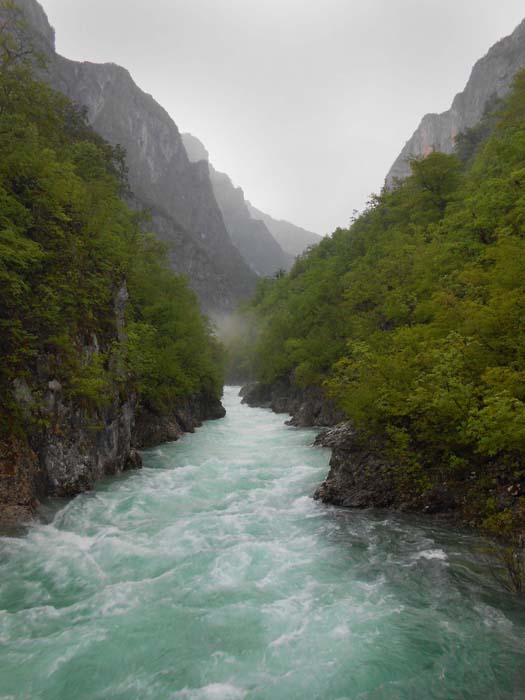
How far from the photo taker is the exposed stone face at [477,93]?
8672 centimetres

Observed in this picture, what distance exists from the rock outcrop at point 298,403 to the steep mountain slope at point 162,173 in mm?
Answer: 81342

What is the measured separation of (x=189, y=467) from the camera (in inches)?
731

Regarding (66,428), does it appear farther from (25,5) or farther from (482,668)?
(25,5)

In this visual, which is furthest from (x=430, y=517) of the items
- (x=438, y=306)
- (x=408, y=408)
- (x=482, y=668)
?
(x=438, y=306)

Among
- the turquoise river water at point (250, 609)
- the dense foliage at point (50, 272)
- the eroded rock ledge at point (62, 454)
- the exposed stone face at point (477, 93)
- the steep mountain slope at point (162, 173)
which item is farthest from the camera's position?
the steep mountain slope at point (162, 173)

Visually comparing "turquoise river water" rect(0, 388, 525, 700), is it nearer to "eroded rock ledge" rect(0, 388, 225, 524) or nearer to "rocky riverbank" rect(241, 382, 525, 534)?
"rocky riverbank" rect(241, 382, 525, 534)

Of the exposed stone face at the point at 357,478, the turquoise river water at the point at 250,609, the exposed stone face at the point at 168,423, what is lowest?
the exposed stone face at the point at 168,423

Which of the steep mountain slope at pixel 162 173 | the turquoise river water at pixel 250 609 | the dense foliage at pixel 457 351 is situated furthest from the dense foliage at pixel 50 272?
the steep mountain slope at pixel 162 173

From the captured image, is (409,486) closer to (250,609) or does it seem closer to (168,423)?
(250,609)

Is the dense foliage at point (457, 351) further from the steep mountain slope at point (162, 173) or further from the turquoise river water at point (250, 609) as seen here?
the steep mountain slope at point (162, 173)

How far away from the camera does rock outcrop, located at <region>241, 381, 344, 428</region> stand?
31.0 meters

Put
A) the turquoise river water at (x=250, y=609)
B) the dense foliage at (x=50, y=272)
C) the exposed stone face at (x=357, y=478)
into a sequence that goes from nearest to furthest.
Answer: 1. the turquoise river water at (x=250, y=609)
2. the dense foliage at (x=50, y=272)
3. the exposed stone face at (x=357, y=478)

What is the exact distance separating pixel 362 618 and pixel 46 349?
1139cm

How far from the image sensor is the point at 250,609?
758 centimetres
